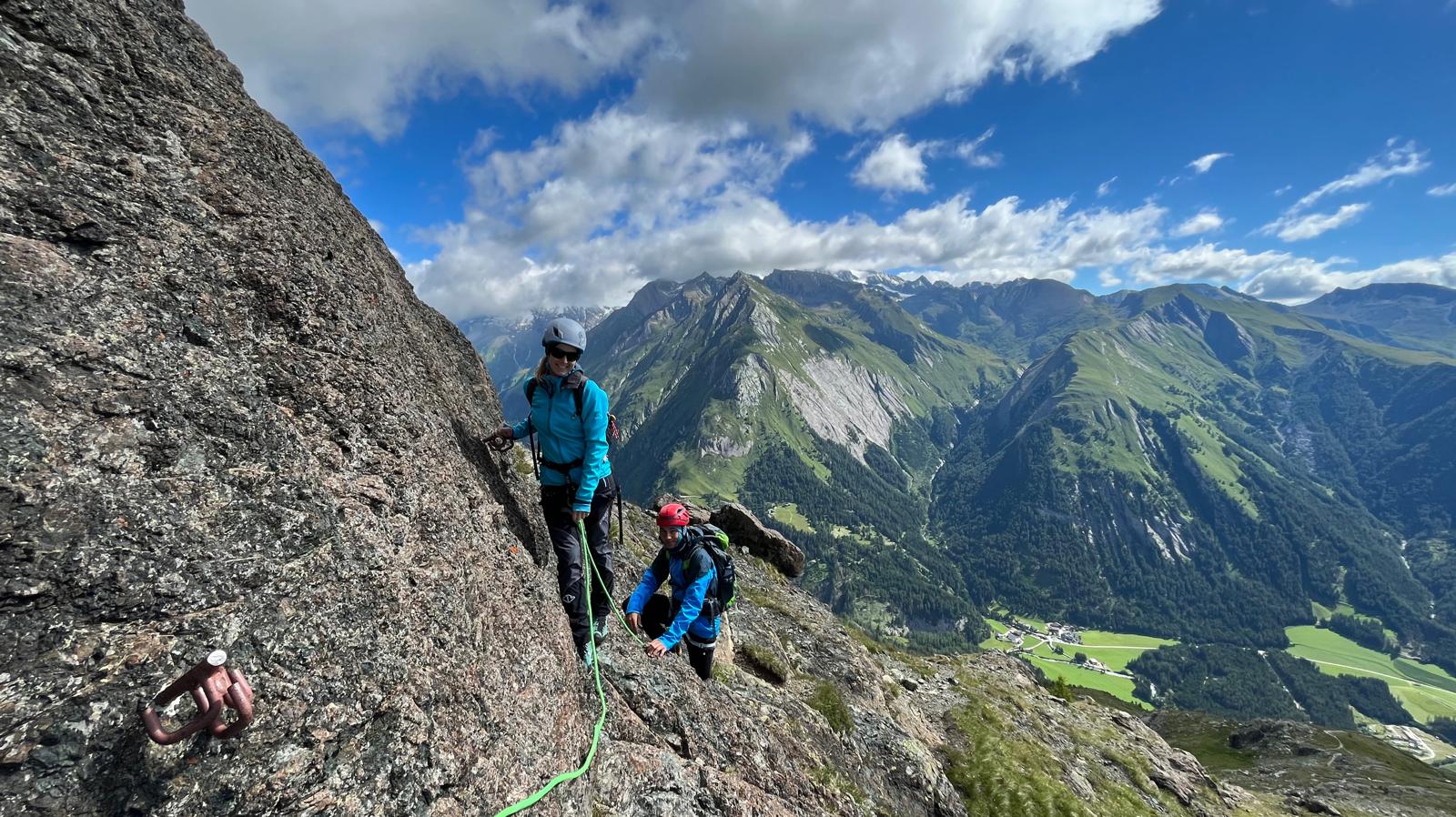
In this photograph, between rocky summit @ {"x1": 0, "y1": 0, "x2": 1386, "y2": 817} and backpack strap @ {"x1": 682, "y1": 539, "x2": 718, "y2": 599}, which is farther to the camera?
backpack strap @ {"x1": 682, "y1": 539, "x2": 718, "y2": 599}

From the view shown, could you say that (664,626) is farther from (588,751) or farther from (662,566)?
(588,751)

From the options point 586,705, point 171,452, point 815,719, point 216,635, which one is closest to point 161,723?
point 216,635

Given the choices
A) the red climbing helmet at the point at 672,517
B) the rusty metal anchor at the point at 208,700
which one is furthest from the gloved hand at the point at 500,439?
the rusty metal anchor at the point at 208,700

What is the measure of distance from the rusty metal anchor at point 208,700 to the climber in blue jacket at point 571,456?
5.69 metres

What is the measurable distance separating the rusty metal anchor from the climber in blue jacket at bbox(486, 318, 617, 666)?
18.7ft

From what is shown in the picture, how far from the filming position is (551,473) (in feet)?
40.3

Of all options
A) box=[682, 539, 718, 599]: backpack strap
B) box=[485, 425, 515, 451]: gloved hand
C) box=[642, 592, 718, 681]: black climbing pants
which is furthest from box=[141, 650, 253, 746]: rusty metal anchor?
box=[642, 592, 718, 681]: black climbing pants

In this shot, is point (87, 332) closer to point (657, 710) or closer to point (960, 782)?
point (657, 710)

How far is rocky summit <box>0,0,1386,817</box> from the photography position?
5.84 metres

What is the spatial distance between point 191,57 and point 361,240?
4000mm

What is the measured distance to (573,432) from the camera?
1179 cm

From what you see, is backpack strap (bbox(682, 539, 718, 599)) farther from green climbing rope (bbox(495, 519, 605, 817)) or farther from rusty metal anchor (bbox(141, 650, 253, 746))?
rusty metal anchor (bbox(141, 650, 253, 746))

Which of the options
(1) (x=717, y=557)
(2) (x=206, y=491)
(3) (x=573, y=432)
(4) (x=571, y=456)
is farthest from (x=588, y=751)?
(2) (x=206, y=491)

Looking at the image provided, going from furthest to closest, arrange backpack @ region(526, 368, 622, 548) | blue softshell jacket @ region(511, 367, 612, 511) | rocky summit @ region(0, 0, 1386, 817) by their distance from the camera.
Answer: backpack @ region(526, 368, 622, 548) → blue softshell jacket @ region(511, 367, 612, 511) → rocky summit @ region(0, 0, 1386, 817)
